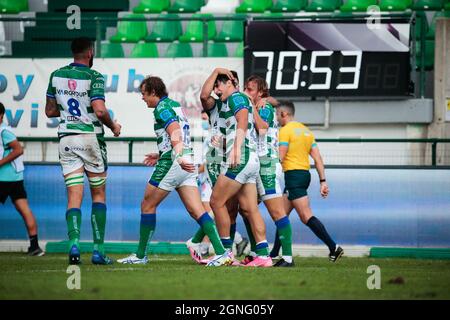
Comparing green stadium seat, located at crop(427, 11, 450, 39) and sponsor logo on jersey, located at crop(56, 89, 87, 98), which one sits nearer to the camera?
sponsor logo on jersey, located at crop(56, 89, 87, 98)

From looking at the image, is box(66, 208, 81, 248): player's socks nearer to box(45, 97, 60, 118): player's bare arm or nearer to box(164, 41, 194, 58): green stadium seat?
box(45, 97, 60, 118): player's bare arm

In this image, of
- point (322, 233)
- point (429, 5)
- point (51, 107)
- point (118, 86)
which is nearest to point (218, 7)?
point (118, 86)

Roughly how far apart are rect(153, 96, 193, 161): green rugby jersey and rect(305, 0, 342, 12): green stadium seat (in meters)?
9.91

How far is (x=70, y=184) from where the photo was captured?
1154cm

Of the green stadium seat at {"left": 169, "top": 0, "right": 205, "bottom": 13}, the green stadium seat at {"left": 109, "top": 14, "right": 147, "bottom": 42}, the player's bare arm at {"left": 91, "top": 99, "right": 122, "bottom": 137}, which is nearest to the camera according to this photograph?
the player's bare arm at {"left": 91, "top": 99, "right": 122, "bottom": 137}

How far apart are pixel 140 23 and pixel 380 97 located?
5.08 metres

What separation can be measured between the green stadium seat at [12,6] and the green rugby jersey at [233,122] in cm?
1182

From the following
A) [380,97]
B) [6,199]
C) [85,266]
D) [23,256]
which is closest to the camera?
[85,266]

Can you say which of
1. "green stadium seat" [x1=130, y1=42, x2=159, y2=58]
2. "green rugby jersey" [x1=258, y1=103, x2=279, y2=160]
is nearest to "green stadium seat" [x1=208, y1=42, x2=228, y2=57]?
"green stadium seat" [x1=130, y1=42, x2=159, y2=58]

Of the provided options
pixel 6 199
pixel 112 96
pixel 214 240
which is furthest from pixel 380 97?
pixel 214 240

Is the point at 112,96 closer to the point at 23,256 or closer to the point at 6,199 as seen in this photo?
the point at 6,199

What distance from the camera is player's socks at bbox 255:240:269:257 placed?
38.3 feet

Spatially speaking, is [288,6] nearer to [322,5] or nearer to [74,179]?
[322,5]
